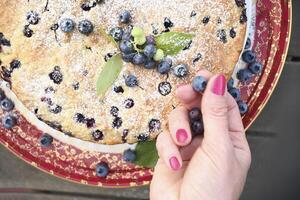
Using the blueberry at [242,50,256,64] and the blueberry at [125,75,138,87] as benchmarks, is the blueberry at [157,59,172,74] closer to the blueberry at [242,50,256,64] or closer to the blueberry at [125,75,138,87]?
the blueberry at [125,75,138,87]

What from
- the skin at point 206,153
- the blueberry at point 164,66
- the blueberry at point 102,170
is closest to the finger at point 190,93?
the skin at point 206,153

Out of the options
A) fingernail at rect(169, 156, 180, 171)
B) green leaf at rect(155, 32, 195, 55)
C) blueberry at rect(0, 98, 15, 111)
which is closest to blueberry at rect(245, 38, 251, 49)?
green leaf at rect(155, 32, 195, 55)

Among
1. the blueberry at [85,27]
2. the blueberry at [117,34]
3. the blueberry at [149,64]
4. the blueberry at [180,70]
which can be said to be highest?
the blueberry at [85,27]

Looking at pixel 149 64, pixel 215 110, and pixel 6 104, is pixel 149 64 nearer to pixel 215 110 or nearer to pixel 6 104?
pixel 215 110

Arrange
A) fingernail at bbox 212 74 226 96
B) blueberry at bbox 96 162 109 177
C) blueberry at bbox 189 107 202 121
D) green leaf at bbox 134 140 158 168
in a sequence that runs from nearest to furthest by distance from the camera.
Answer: fingernail at bbox 212 74 226 96 → blueberry at bbox 189 107 202 121 → green leaf at bbox 134 140 158 168 → blueberry at bbox 96 162 109 177

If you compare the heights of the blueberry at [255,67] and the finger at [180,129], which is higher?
the blueberry at [255,67]

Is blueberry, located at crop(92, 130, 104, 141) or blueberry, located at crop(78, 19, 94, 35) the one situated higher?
blueberry, located at crop(78, 19, 94, 35)

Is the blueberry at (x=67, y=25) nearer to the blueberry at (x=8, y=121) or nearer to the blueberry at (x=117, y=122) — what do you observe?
the blueberry at (x=117, y=122)
